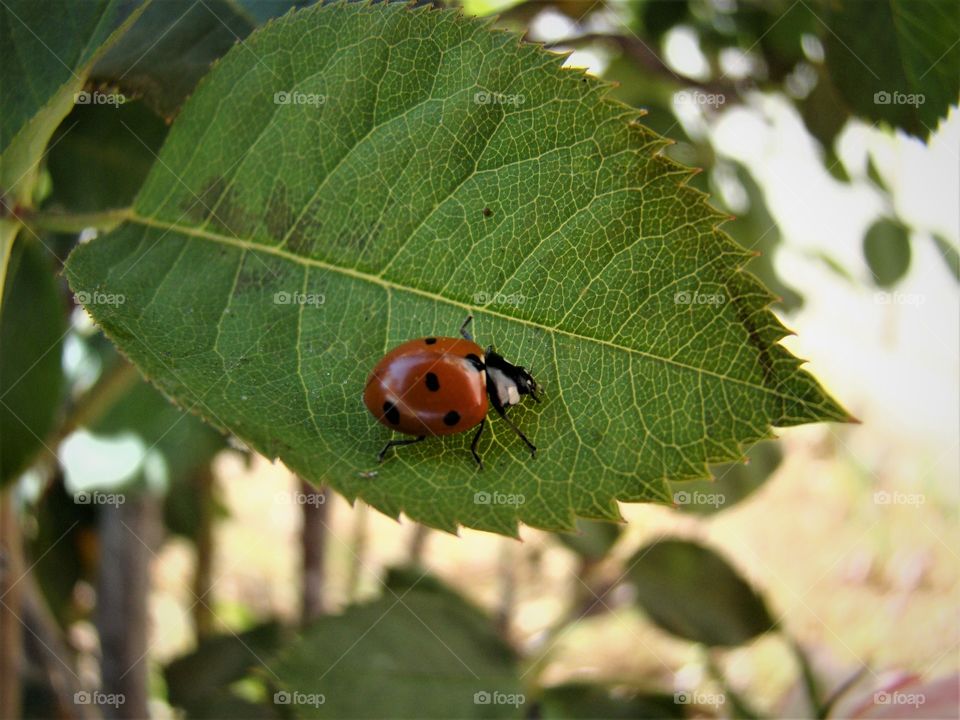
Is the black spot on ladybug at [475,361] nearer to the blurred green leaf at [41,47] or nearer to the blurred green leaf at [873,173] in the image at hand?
the blurred green leaf at [41,47]

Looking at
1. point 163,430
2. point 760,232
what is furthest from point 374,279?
point 760,232

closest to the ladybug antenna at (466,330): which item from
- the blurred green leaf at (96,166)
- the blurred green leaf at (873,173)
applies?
the blurred green leaf at (96,166)

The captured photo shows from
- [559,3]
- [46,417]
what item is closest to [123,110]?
[46,417]

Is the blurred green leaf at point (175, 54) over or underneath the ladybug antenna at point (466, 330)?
over

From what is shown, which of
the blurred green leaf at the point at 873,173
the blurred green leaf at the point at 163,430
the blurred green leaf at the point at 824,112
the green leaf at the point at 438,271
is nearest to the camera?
the green leaf at the point at 438,271

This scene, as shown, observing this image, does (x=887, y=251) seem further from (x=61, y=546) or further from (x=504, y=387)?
(x=61, y=546)

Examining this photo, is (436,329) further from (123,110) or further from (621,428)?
(123,110)

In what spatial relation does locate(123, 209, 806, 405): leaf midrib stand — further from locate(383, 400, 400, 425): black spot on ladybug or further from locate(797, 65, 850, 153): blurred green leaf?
locate(797, 65, 850, 153): blurred green leaf
